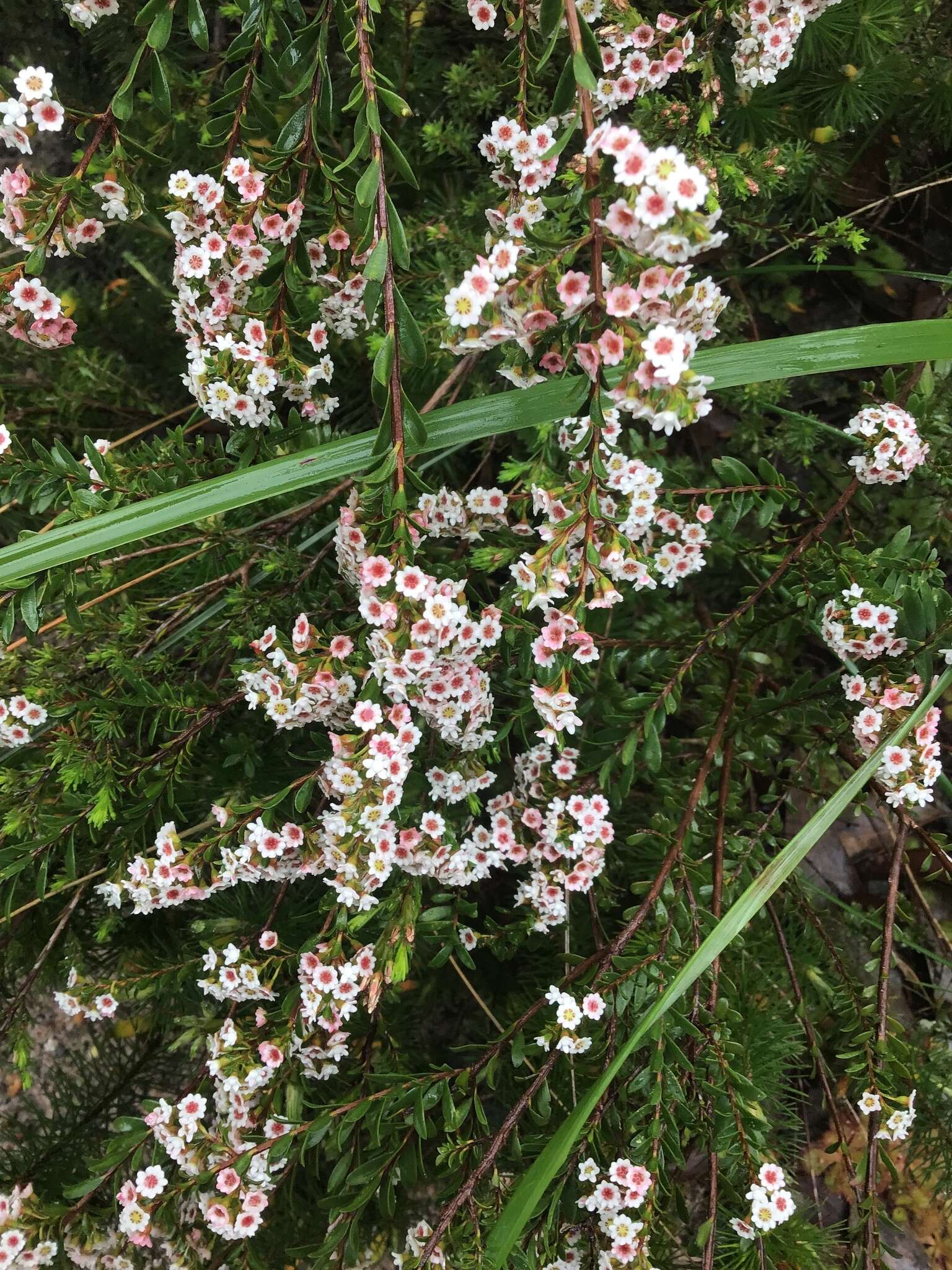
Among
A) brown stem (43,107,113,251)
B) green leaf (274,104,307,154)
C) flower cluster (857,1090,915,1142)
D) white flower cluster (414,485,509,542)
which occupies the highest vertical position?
brown stem (43,107,113,251)

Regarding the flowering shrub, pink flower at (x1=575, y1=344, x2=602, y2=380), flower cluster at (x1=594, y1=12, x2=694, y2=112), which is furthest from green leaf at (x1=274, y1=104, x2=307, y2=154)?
pink flower at (x1=575, y1=344, x2=602, y2=380)

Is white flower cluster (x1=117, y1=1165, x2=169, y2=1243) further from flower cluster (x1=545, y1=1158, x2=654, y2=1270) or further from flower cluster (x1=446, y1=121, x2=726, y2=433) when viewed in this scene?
flower cluster (x1=446, y1=121, x2=726, y2=433)

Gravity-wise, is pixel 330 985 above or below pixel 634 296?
below

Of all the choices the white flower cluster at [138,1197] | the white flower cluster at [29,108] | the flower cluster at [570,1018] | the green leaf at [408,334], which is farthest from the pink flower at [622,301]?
the white flower cluster at [138,1197]

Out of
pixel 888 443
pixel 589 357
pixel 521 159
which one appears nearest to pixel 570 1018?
pixel 589 357

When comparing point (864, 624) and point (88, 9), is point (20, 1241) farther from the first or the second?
point (88, 9)

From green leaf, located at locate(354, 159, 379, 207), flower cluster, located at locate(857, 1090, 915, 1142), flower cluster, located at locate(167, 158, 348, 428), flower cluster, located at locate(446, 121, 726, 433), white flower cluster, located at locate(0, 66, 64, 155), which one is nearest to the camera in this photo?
flower cluster, located at locate(446, 121, 726, 433)
